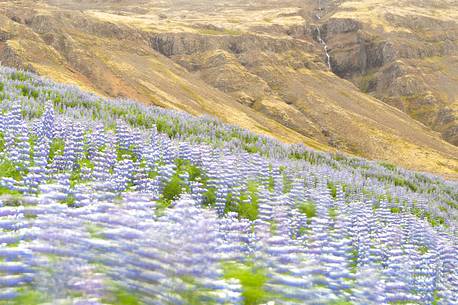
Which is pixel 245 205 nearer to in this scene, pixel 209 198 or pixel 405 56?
pixel 209 198

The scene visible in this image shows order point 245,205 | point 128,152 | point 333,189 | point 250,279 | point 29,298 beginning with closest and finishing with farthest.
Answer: point 29,298, point 250,279, point 245,205, point 128,152, point 333,189

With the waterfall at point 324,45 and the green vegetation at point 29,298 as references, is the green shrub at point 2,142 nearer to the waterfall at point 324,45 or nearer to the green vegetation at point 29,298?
the green vegetation at point 29,298

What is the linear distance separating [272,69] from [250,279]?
403 ft

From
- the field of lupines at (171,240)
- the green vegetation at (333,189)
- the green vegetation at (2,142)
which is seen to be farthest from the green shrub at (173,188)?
the green vegetation at (333,189)

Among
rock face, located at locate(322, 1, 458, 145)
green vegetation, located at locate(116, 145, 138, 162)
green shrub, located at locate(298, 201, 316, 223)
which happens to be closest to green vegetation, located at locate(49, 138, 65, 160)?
green vegetation, located at locate(116, 145, 138, 162)

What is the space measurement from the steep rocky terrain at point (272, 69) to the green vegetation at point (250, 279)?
73834mm

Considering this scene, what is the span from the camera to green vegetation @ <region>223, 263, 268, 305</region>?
4.73 m

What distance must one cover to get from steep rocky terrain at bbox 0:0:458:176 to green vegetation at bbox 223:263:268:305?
242 ft

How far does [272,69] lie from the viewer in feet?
413

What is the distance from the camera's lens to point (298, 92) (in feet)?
391

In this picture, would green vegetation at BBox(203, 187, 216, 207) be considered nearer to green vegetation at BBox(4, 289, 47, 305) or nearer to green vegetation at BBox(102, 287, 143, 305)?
green vegetation at BBox(102, 287, 143, 305)

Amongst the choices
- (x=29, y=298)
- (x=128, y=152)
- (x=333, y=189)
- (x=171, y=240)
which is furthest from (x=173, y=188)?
(x=29, y=298)

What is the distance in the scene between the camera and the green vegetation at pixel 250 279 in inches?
186

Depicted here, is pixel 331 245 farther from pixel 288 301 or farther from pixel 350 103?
pixel 350 103
